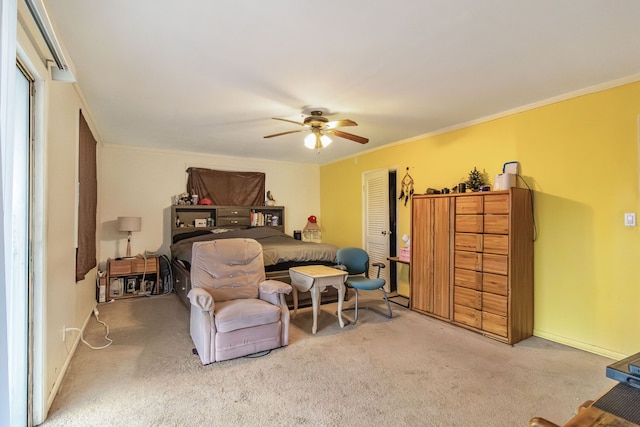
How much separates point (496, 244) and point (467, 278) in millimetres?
514

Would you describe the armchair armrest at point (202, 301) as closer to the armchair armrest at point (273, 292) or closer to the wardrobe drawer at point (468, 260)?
the armchair armrest at point (273, 292)

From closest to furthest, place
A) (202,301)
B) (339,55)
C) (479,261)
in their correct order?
→ 1. (339,55)
2. (202,301)
3. (479,261)

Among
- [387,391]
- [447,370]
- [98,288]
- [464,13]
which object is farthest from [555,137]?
[98,288]

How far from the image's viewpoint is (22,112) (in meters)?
1.83

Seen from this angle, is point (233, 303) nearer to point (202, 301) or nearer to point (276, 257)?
point (202, 301)

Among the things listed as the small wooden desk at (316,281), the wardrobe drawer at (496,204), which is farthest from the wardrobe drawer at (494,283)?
the small wooden desk at (316,281)

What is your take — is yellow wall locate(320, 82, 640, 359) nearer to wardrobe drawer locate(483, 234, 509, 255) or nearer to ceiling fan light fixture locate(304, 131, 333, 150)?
wardrobe drawer locate(483, 234, 509, 255)

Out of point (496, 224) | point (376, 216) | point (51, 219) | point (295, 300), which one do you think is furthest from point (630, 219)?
point (51, 219)

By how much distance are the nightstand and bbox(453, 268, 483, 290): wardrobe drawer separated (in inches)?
171

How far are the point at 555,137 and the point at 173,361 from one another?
13.7 feet

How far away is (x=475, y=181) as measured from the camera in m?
3.65

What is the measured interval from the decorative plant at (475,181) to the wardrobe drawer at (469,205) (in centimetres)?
26

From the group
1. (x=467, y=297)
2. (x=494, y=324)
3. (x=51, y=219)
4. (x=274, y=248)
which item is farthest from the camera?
(x=274, y=248)

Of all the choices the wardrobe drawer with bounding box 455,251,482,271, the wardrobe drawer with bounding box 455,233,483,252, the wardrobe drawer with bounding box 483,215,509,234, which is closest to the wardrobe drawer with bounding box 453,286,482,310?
the wardrobe drawer with bounding box 455,251,482,271
